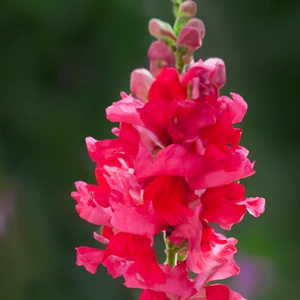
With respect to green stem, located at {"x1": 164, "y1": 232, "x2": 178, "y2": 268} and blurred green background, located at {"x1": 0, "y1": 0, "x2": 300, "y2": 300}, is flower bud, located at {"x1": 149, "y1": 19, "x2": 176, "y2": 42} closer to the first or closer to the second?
green stem, located at {"x1": 164, "y1": 232, "x2": 178, "y2": 268}

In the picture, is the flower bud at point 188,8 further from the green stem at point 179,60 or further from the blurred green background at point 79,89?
the blurred green background at point 79,89

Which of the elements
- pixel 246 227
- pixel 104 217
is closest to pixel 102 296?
pixel 246 227

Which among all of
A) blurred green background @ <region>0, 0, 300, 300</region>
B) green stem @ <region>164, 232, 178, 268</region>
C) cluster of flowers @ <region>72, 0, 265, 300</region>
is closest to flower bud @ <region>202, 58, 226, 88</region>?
cluster of flowers @ <region>72, 0, 265, 300</region>

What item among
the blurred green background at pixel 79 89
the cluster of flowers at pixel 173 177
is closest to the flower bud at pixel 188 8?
the cluster of flowers at pixel 173 177

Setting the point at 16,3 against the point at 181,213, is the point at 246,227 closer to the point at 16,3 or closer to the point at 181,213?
the point at 16,3

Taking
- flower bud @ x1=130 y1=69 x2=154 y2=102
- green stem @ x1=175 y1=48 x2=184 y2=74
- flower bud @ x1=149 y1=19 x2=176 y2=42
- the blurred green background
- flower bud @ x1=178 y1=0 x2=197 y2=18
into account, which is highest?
flower bud @ x1=178 y1=0 x2=197 y2=18

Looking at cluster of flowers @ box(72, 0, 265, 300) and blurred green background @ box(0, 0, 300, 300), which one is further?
blurred green background @ box(0, 0, 300, 300)
